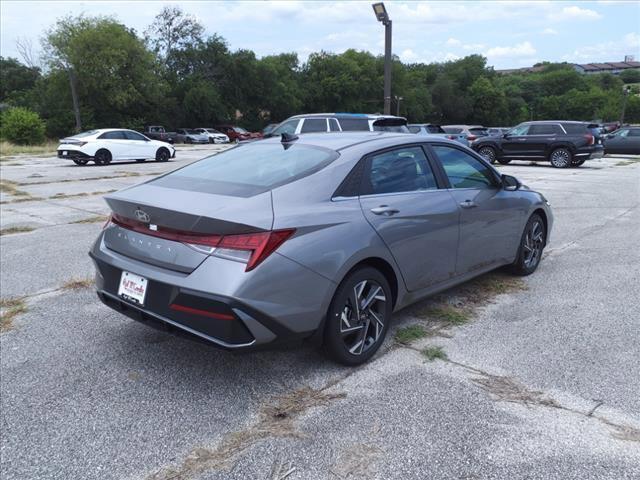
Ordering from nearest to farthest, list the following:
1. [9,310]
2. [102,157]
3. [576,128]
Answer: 1. [9,310]
2. [576,128]
3. [102,157]

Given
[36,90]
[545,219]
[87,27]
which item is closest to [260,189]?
[545,219]

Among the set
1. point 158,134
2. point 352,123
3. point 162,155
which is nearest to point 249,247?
point 352,123

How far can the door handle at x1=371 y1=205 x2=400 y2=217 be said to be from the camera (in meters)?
3.55

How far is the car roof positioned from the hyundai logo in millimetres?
1345

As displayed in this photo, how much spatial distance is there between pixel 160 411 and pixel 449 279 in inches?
95.4

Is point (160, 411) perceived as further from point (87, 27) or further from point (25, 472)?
point (87, 27)

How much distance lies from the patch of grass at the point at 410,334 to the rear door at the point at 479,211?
2.06ft

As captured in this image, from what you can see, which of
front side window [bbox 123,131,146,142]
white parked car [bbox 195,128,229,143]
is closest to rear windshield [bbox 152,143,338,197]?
front side window [bbox 123,131,146,142]

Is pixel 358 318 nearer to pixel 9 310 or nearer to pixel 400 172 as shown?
pixel 400 172

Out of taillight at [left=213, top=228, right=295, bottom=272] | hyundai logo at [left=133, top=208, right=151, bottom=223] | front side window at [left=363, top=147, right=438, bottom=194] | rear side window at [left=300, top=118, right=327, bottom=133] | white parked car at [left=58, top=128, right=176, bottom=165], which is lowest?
white parked car at [left=58, top=128, right=176, bottom=165]

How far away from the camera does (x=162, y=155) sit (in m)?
22.8

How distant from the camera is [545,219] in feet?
18.8

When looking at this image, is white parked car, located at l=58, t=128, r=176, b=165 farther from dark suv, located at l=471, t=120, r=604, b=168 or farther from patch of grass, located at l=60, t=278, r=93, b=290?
patch of grass, located at l=60, t=278, r=93, b=290

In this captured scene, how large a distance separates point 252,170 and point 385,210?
966mm
